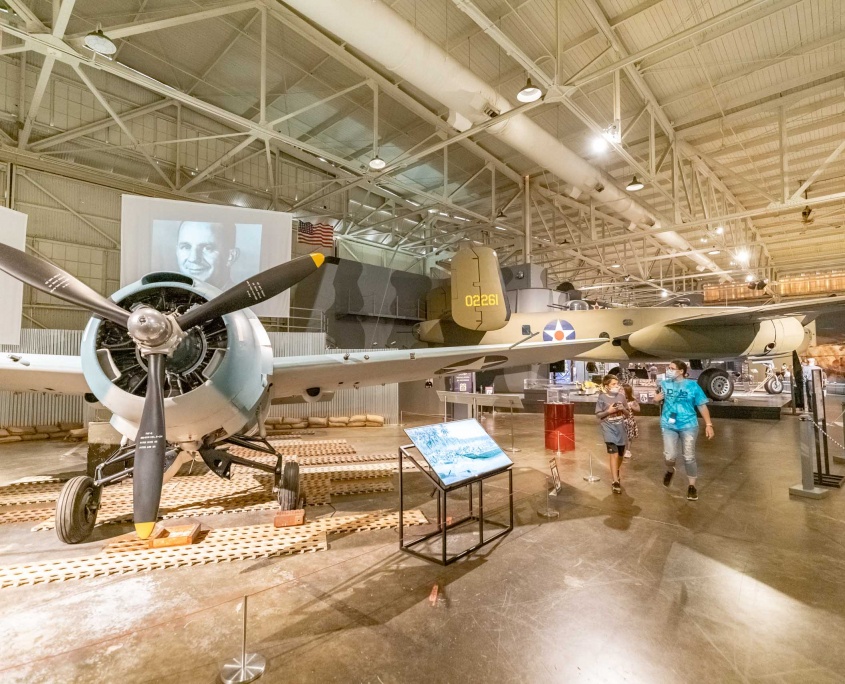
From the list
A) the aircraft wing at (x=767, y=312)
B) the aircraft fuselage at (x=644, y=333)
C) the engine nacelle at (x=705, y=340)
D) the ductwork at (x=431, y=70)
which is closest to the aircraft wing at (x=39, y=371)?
the ductwork at (x=431, y=70)

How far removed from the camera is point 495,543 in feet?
12.5

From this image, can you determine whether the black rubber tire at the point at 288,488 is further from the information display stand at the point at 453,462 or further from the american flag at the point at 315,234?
the american flag at the point at 315,234

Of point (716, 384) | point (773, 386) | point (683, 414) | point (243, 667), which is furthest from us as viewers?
point (773, 386)

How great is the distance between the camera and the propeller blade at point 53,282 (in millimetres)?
3141

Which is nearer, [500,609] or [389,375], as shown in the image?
[500,609]

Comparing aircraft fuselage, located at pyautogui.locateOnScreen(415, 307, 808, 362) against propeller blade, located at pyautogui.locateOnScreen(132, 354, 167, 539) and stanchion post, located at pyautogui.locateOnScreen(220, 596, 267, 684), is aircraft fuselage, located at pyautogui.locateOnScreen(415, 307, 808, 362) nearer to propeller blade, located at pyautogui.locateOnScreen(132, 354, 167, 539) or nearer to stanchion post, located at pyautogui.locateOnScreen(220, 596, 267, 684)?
propeller blade, located at pyautogui.locateOnScreen(132, 354, 167, 539)

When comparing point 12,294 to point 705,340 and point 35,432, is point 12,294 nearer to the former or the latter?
point 35,432

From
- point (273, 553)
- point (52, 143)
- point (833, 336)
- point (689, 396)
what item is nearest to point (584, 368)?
point (833, 336)

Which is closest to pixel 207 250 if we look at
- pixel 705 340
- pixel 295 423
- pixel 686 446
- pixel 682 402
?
pixel 295 423

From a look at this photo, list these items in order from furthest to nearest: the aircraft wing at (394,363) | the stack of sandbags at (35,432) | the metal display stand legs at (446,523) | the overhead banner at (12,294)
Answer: the stack of sandbags at (35,432) → the overhead banner at (12,294) → the aircraft wing at (394,363) → the metal display stand legs at (446,523)

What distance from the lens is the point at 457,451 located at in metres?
3.66

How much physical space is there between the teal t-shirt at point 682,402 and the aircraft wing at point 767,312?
6237 mm

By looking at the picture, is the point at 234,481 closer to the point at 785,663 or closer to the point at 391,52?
the point at 785,663

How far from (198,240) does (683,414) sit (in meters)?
9.26
